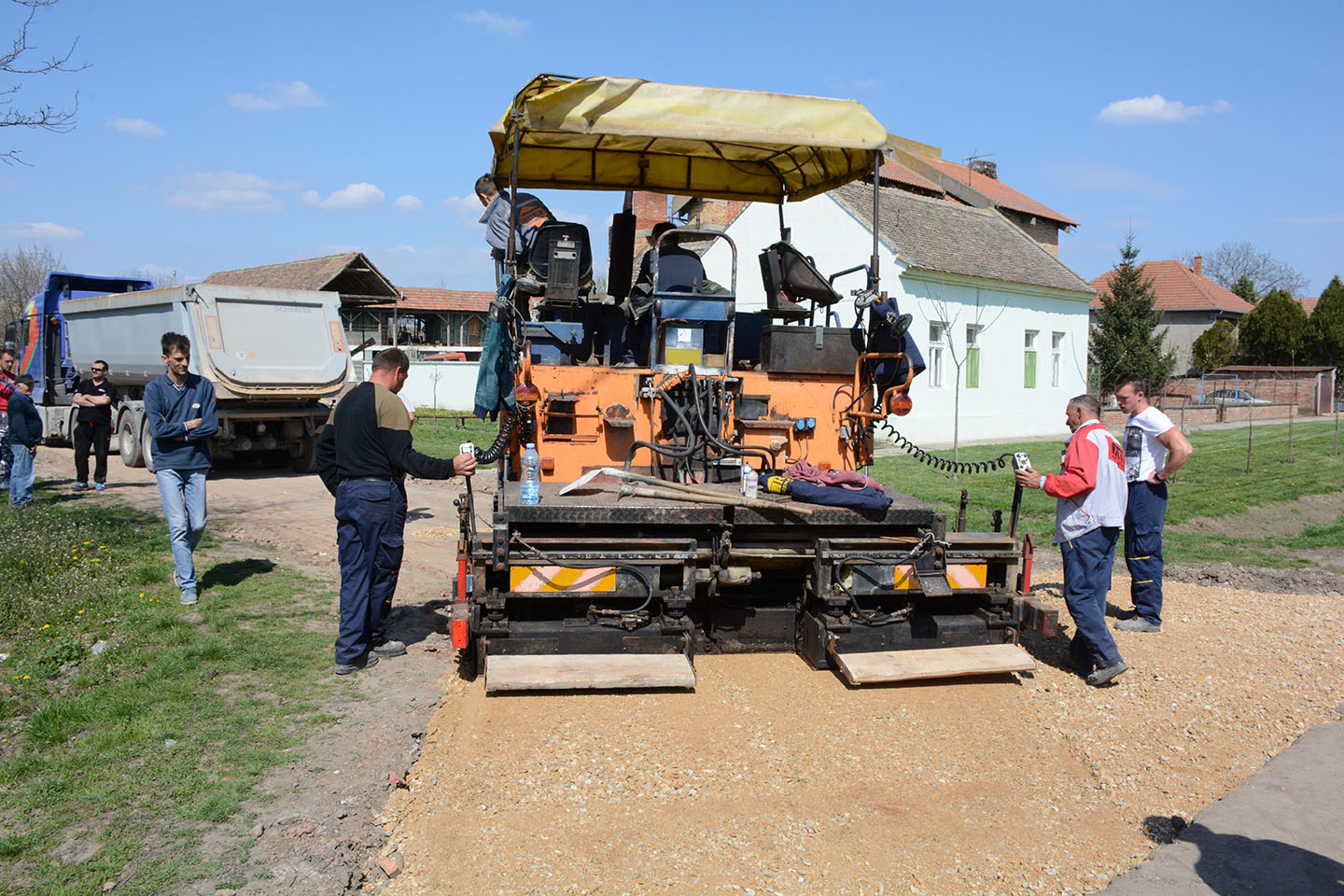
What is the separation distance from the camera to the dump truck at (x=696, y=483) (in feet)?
16.8

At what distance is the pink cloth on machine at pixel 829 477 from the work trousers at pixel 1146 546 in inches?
96.3

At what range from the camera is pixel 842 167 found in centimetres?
741

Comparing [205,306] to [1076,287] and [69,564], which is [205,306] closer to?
[69,564]

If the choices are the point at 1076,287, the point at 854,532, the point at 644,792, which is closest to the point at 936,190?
the point at 1076,287

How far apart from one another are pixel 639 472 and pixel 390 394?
1605mm

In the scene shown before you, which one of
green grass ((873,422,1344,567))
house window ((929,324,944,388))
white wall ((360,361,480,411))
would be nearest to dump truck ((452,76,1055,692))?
green grass ((873,422,1344,567))

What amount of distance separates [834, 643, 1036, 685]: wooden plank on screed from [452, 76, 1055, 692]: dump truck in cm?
1

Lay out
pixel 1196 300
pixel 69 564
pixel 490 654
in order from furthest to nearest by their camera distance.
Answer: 1. pixel 1196 300
2. pixel 69 564
3. pixel 490 654

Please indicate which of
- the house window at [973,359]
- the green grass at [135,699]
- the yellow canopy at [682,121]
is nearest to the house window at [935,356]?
the house window at [973,359]

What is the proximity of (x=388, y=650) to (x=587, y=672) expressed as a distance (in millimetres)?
1740

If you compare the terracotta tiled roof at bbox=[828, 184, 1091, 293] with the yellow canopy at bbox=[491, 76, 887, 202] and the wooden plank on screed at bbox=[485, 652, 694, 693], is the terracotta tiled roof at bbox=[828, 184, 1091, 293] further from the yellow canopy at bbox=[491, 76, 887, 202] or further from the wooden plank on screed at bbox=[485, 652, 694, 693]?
the wooden plank on screed at bbox=[485, 652, 694, 693]

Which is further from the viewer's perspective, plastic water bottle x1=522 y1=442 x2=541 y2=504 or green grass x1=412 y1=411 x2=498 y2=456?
green grass x1=412 y1=411 x2=498 y2=456

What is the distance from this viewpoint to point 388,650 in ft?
19.8

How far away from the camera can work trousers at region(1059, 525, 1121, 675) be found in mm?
5695
